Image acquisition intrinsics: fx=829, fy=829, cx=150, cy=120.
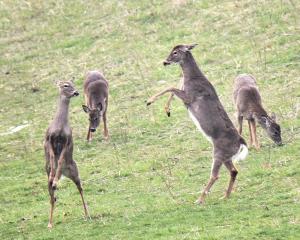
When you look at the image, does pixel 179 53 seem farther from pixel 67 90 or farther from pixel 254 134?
pixel 254 134

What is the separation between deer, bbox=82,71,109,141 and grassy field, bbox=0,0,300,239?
0.49 meters

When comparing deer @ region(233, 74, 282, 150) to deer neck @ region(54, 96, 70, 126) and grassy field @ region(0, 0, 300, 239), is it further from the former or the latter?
deer neck @ region(54, 96, 70, 126)

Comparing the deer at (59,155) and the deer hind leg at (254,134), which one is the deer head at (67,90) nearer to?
the deer at (59,155)

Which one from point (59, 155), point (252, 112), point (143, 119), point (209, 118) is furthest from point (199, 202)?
point (143, 119)

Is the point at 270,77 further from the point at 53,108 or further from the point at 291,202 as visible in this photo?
the point at 291,202

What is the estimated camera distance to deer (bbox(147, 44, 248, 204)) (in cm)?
1468

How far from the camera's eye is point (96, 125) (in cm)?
2084

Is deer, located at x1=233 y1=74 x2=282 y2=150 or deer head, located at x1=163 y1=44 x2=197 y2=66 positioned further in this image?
deer, located at x1=233 y1=74 x2=282 y2=150

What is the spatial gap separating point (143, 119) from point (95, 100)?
136cm

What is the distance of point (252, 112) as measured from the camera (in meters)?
18.5

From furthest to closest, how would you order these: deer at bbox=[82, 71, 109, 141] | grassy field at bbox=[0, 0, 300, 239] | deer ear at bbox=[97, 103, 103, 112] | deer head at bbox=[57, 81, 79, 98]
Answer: deer ear at bbox=[97, 103, 103, 112] → deer at bbox=[82, 71, 109, 141] → deer head at bbox=[57, 81, 79, 98] → grassy field at bbox=[0, 0, 300, 239]

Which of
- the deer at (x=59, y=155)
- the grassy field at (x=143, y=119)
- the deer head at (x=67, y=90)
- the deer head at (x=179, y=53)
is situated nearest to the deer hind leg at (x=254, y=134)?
the grassy field at (x=143, y=119)

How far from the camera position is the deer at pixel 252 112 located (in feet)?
58.9

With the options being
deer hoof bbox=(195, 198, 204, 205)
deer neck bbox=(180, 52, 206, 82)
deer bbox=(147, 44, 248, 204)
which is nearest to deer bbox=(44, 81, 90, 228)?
deer bbox=(147, 44, 248, 204)
